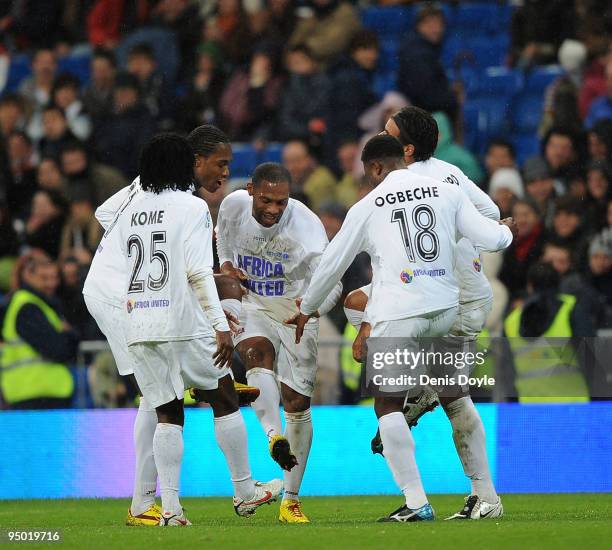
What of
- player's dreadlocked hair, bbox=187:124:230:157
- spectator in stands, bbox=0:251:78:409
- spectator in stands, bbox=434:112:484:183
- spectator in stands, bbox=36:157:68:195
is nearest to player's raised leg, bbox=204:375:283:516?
player's dreadlocked hair, bbox=187:124:230:157

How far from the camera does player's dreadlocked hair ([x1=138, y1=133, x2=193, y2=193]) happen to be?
28.3 feet

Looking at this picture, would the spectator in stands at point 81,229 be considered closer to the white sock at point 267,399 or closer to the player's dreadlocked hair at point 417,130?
the white sock at point 267,399

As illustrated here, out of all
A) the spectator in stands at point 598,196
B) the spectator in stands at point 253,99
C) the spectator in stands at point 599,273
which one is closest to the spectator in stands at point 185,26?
the spectator in stands at point 253,99

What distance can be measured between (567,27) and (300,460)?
8.44 meters

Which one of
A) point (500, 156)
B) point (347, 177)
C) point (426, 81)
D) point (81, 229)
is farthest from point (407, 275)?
point (81, 229)

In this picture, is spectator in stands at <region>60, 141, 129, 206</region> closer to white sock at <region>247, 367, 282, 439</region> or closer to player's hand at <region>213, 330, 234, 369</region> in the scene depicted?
white sock at <region>247, 367, 282, 439</region>

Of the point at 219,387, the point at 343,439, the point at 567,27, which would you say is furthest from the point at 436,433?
the point at 567,27

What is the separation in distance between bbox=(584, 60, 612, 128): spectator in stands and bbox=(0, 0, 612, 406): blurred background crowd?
0.02m

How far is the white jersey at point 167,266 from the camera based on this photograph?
844 centimetres

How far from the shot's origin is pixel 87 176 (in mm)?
16625

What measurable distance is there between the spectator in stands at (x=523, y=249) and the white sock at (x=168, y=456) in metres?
5.92

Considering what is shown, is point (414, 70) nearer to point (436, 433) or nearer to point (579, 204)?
point (579, 204)

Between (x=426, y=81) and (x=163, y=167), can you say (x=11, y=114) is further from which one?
(x=163, y=167)

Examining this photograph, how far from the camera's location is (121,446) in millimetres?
12805
